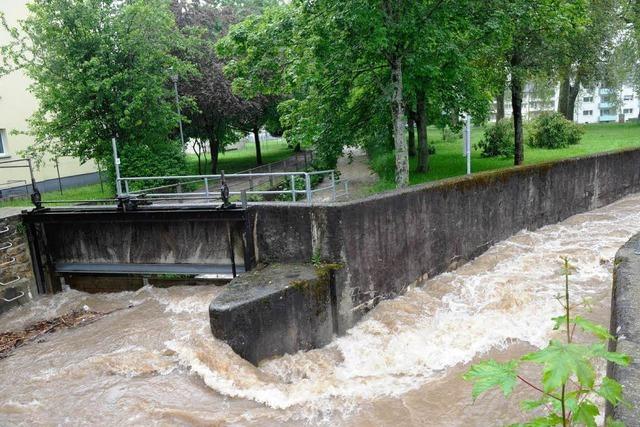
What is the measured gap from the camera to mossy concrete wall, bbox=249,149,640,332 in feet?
28.8

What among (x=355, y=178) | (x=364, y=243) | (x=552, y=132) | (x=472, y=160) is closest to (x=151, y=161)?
(x=355, y=178)

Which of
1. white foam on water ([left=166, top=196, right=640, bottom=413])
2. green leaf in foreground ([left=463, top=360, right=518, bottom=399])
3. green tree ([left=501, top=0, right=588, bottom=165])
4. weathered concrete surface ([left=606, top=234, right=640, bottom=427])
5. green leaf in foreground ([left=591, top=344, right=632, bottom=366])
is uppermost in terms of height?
green tree ([left=501, top=0, right=588, bottom=165])

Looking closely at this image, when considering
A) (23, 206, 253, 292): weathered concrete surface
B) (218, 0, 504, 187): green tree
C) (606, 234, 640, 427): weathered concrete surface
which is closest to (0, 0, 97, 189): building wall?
(23, 206, 253, 292): weathered concrete surface

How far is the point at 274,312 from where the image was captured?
7.60m

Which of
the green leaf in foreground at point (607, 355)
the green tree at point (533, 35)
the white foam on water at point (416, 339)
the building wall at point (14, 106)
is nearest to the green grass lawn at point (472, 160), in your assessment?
the green tree at point (533, 35)

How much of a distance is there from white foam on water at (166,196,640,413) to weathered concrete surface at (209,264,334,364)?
19cm

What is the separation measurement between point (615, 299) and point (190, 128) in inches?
1108

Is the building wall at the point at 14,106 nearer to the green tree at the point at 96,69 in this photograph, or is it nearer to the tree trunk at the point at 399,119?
the green tree at the point at 96,69

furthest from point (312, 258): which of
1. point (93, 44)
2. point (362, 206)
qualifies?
Answer: point (93, 44)

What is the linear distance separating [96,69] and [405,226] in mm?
12907

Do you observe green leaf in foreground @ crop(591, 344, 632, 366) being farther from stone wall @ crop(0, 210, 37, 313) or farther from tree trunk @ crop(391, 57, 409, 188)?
stone wall @ crop(0, 210, 37, 313)

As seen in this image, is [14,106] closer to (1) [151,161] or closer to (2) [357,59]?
(1) [151,161]

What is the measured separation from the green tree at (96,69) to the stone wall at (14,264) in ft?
25.3

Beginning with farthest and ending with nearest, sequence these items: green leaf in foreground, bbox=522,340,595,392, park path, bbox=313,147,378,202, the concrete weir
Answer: park path, bbox=313,147,378,202
the concrete weir
green leaf in foreground, bbox=522,340,595,392
